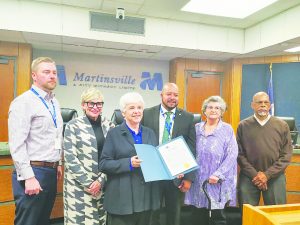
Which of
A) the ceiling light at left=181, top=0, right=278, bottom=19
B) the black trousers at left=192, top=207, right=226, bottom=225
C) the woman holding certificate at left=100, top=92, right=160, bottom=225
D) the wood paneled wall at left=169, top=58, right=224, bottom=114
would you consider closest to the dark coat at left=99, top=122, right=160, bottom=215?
the woman holding certificate at left=100, top=92, right=160, bottom=225

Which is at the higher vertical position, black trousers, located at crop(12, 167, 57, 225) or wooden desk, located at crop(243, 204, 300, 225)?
wooden desk, located at crop(243, 204, 300, 225)

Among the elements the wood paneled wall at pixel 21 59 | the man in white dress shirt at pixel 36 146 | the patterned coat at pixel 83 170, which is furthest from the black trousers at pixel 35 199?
the wood paneled wall at pixel 21 59

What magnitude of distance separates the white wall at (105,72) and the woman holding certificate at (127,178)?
14.7 feet

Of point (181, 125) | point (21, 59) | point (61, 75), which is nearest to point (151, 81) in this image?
point (61, 75)

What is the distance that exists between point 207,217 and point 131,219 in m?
0.97

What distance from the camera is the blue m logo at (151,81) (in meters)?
6.59

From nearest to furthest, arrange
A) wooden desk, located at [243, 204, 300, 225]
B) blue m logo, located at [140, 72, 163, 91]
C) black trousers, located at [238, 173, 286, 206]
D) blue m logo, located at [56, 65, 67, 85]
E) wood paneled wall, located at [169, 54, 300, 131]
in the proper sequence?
wooden desk, located at [243, 204, 300, 225]
black trousers, located at [238, 173, 286, 206]
blue m logo, located at [56, 65, 67, 85]
wood paneled wall, located at [169, 54, 300, 131]
blue m logo, located at [140, 72, 163, 91]

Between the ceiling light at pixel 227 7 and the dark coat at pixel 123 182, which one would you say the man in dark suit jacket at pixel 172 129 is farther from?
the ceiling light at pixel 227 7

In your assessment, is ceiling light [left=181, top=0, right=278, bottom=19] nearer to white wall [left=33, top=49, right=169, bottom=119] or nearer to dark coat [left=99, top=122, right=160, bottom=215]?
white wall [left=33, top=49, right=169, bottom=119]

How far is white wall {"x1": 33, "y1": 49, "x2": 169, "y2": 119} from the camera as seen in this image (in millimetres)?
6016

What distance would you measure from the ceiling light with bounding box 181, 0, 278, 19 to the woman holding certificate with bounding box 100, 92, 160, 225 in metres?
3.08

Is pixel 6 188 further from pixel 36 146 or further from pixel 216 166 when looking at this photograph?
pixel 216 166

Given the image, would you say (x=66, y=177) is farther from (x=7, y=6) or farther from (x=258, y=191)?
(x=7, y=6)

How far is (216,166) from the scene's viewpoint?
91.7 inches
